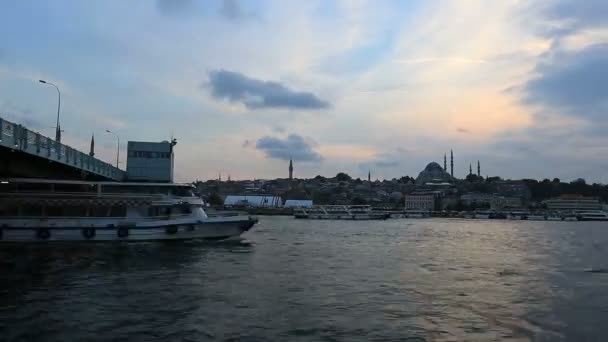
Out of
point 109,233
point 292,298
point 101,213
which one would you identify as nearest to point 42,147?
point 109,233

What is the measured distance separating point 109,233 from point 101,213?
2644mm

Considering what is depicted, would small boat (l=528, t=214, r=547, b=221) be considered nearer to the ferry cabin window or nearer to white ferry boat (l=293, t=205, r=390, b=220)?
white ferry boat (l=293, t=205, r=390, b=220)

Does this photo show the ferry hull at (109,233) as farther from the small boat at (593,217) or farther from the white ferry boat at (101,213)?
the small boat at (593,217)

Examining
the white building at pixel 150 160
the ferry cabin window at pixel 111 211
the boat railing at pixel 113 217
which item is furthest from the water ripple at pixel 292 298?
the white building at pixel 150 160

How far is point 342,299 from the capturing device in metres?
21.4

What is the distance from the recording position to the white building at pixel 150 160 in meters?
76.9

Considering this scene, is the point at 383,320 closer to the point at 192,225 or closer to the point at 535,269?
the point at 535,269

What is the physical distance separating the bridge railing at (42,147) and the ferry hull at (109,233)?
5356mm

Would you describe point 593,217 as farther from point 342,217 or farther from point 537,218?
point 342,217

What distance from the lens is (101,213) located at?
47.2 metres

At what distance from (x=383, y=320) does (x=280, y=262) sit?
1761 cm

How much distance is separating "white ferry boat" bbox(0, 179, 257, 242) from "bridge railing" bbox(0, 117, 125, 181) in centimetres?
246

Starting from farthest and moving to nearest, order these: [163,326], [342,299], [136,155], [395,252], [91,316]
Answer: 1. [136,155]
2. [395,252]
3. [342,299]
4. [91,316]
5. [163,326]

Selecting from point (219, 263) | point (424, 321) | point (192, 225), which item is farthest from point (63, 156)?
point (424, 321)
